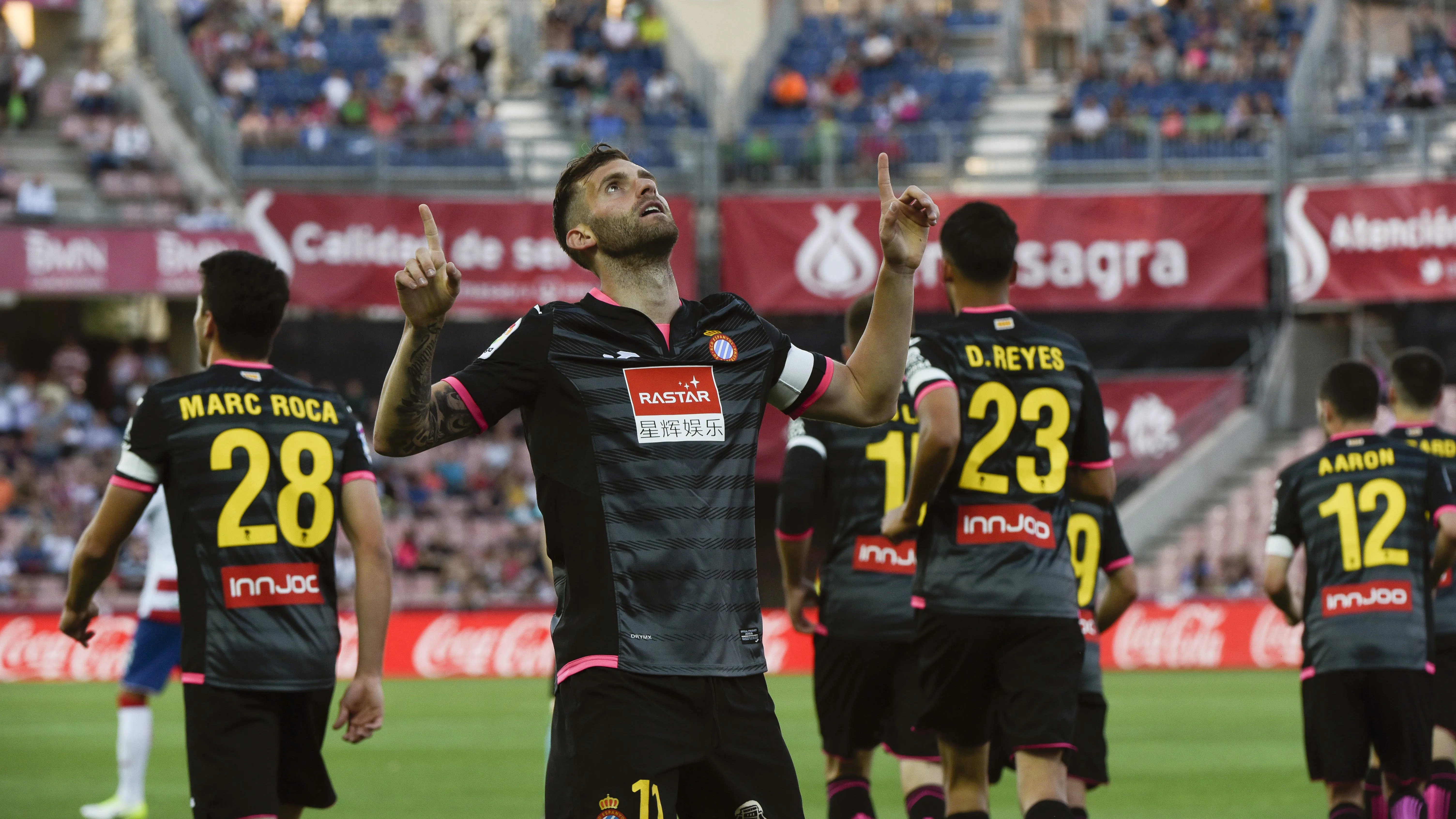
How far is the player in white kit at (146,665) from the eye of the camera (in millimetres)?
9086

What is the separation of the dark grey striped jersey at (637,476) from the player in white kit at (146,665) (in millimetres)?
4855

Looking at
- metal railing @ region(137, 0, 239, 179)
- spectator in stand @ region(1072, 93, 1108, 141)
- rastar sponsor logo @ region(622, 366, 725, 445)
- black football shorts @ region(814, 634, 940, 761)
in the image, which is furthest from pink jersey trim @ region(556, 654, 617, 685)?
spectator in stand @ region(1072, 93, 1108, 141)

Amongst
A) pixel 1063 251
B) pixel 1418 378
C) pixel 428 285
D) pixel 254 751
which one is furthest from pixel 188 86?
pixel 428 285

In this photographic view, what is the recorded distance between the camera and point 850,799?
7.50 meters

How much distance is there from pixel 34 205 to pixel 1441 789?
72.2 feet

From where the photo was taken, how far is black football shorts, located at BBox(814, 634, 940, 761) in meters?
7.53

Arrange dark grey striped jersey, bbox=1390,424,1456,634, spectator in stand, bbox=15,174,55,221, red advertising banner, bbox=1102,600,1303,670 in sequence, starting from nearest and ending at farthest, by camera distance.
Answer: dark grey striped jersey, bbox=1390,424,1456,634, red advertising banner, bbox=1102,600,1303,670, spectator in stand, bbox=15,174,55,221

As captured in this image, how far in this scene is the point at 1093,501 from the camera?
21.6 ft

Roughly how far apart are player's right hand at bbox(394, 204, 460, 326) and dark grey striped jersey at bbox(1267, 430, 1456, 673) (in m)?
4.41

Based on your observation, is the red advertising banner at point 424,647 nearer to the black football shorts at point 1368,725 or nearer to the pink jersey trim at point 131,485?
the black football shorts at point 1368,725

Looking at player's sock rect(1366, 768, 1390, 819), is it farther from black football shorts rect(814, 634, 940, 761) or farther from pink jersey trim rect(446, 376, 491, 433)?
pink jersey trim rect(446, 376, 491, 433)

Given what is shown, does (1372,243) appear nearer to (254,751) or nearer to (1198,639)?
(1198,639)

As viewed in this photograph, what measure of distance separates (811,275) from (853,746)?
63.0 feet

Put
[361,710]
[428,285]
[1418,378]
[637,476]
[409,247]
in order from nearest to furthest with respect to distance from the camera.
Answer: [428,285] → [637,476] → [361,710] → [1418,378] → [409,247]
